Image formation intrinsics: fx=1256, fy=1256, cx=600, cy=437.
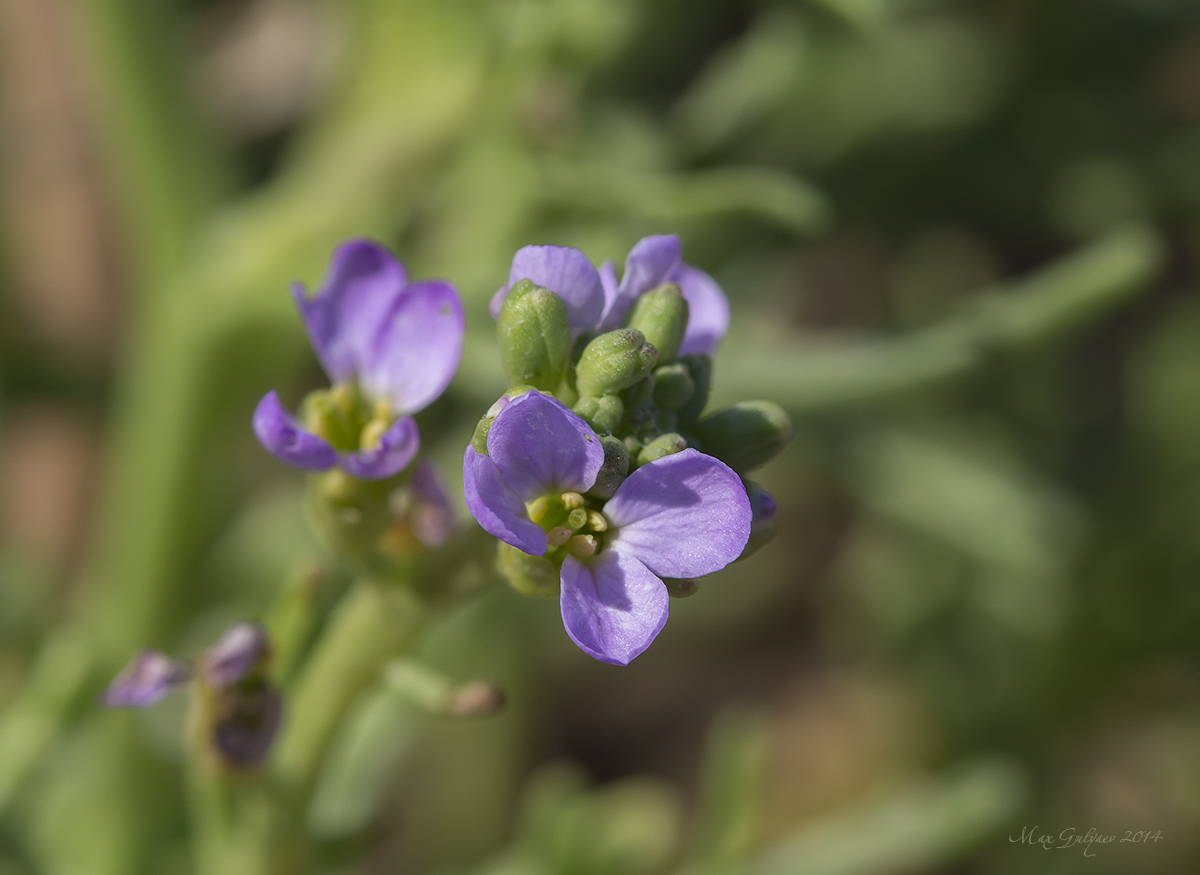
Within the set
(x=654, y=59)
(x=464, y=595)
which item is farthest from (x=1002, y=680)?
(x=464, y=595)

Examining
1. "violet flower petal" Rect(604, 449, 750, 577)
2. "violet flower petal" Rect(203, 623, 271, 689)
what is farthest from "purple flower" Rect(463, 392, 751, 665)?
"violet flower petal" Rect(203, 623, 271, 689)

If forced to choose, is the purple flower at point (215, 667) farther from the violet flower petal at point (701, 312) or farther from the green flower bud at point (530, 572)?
the violet flower petal at point (701, 312)

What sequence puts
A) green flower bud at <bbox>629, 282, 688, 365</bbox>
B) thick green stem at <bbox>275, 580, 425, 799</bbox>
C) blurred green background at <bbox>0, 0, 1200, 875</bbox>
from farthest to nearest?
1. blurred green background at <bbox>0, 0, 1200, 875</bbox>
2. thick green stem at <bbox>275, 580, 425, 799</bbox>
3. green flower bud at <bbox>629, 282, 688, 365</bbox>

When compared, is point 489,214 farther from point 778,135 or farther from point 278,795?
point 278,795

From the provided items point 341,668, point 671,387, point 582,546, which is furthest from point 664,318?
point 341,668

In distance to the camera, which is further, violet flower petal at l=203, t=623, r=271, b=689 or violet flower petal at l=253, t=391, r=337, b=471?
violet flower petal at l=203, t=623, r=271, b=689

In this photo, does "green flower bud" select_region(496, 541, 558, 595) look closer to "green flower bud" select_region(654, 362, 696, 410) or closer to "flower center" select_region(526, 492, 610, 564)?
"flower center" select_region(526, 492, 610, 564)
